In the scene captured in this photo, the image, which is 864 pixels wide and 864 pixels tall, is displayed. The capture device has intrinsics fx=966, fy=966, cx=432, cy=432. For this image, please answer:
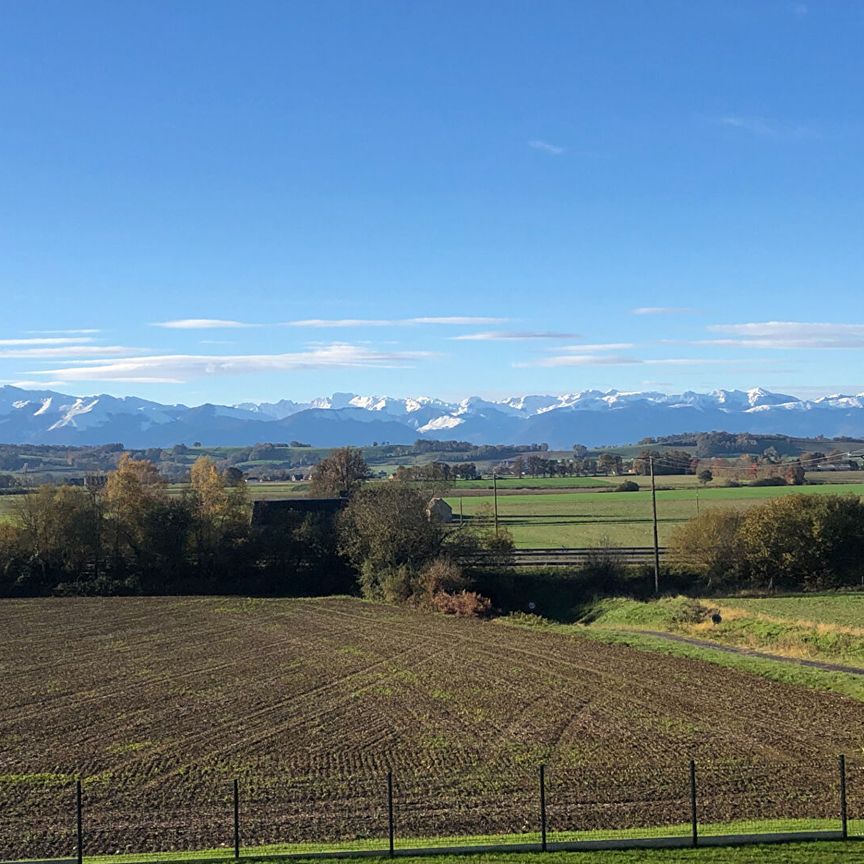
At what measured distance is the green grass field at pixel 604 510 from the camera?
7231cm

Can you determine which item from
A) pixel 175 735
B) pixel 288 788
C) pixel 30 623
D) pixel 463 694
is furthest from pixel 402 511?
pixel 288 788

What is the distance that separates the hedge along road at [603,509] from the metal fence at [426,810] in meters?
43.8

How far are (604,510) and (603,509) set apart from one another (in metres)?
1.13

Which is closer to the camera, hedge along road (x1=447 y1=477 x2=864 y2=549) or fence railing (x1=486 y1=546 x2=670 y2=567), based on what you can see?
fence railing (x1=486 y1=546 x2=670 y2=567)

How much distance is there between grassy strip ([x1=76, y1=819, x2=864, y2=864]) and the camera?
15.3 m

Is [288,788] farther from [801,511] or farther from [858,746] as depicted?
[801,511]

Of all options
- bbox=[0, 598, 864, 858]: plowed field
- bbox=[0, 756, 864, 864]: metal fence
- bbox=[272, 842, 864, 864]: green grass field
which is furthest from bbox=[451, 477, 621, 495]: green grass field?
bbox=[272, 842, 864, 864]: green grass field

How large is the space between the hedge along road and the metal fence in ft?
144

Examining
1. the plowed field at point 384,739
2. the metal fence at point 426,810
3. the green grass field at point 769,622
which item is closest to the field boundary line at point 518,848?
the metal fence at point 426,810

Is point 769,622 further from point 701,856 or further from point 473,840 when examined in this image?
point 473,840

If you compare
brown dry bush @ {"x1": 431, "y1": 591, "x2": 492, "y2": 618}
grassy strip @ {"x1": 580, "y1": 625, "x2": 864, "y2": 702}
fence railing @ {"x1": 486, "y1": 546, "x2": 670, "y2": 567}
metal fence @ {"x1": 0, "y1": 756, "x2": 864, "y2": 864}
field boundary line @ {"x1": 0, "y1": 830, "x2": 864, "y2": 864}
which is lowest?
brown dry bush @ {"x1": 431, "y1": 591, "x2": 492, "y2": 618}

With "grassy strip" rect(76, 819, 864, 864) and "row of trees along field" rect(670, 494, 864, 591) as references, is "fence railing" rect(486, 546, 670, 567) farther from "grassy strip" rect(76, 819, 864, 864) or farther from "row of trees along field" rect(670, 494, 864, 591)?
"grassy strip" rect(76, 819, 864, 864)

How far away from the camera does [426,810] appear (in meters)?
17.7

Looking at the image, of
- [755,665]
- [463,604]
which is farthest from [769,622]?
[463,604]
